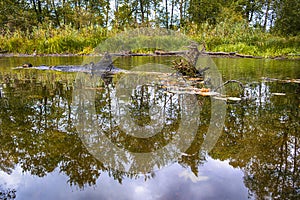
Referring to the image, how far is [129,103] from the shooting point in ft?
12.3

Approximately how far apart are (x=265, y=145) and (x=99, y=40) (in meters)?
14.3

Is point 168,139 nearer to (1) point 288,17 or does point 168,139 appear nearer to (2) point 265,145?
(2) point 265,145

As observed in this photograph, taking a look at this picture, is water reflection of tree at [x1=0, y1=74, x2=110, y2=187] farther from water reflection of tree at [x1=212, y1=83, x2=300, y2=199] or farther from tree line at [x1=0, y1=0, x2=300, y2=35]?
tree line at [x1=0, y1=0, x2=300, y2=35]

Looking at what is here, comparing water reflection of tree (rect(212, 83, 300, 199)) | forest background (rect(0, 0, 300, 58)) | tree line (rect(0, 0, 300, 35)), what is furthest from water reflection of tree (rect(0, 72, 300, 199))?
tree line (rect(0, 0, 300, 35))

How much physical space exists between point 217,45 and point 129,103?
39.7 feet

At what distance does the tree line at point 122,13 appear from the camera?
21.0m

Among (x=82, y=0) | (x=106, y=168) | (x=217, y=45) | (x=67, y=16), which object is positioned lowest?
(x=106, y=168)

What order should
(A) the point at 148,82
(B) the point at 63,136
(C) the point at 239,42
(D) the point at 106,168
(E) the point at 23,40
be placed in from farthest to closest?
(E) the point at 23,40, (C) the point at 239,42, (A) the point at 148,82, (B) the point at 63,136, (D) the point at 106,168

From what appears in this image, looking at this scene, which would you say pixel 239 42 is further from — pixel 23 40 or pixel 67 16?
pixel 67 16

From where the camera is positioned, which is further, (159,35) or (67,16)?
(67,16)

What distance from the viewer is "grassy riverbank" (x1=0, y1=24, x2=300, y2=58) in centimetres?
1380

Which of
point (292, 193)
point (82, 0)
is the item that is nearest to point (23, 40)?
point (82, 0)

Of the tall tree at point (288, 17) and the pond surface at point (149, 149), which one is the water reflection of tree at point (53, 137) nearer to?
the pond surface at point (149, 149)

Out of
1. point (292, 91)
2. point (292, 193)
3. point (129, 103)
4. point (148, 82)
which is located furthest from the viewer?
point (148, 82)
